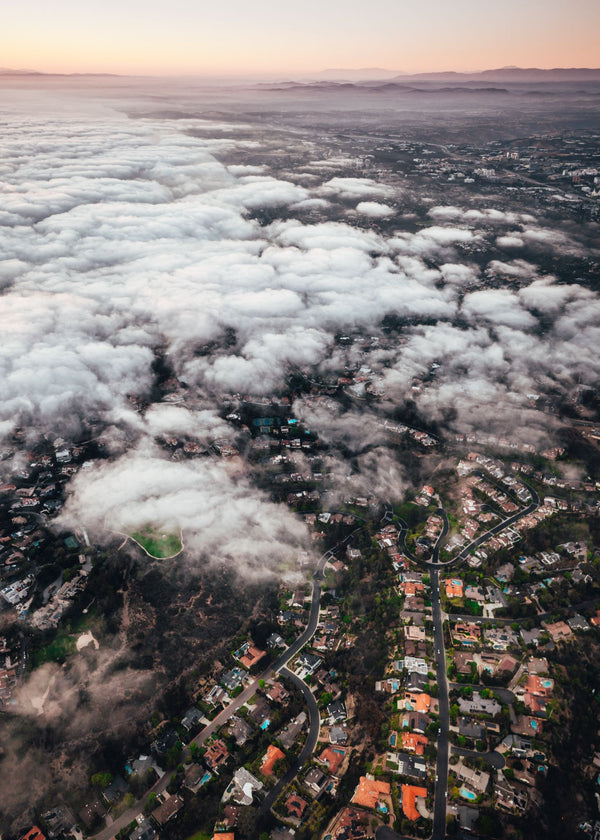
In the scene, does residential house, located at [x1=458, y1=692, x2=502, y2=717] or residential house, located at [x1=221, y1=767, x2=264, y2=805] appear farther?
residential house, located at [x1=458, y1=692, x2=502, y2=717]

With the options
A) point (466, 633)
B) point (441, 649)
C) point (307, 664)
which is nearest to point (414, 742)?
point (441, 649)

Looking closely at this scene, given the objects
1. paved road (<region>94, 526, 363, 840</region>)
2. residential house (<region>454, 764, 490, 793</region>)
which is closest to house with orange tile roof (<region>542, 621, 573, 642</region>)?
residential house (<region>454, 764, 490, 793</region>)

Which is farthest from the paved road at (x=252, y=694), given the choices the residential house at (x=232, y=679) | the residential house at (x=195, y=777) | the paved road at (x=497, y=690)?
the paved road at (x=497, y=690)

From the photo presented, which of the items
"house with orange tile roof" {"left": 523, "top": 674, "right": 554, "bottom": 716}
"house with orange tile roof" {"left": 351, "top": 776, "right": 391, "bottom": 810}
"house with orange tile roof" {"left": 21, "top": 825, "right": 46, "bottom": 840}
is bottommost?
"house with orange tile roof" {"left": 21, "top": 825, "right": 46, "bottom": 840}

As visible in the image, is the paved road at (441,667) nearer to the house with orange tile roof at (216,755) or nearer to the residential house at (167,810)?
the house with orange tile roof at (216,755)

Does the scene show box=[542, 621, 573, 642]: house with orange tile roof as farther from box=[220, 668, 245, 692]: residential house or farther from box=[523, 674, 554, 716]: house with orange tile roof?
box=[220, 668, 245, 692]: residential house

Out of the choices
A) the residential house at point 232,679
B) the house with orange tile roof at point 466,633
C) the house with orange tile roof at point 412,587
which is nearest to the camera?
the residential house at point 232,679

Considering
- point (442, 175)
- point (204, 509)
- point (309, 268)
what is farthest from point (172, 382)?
point (442, 175)
